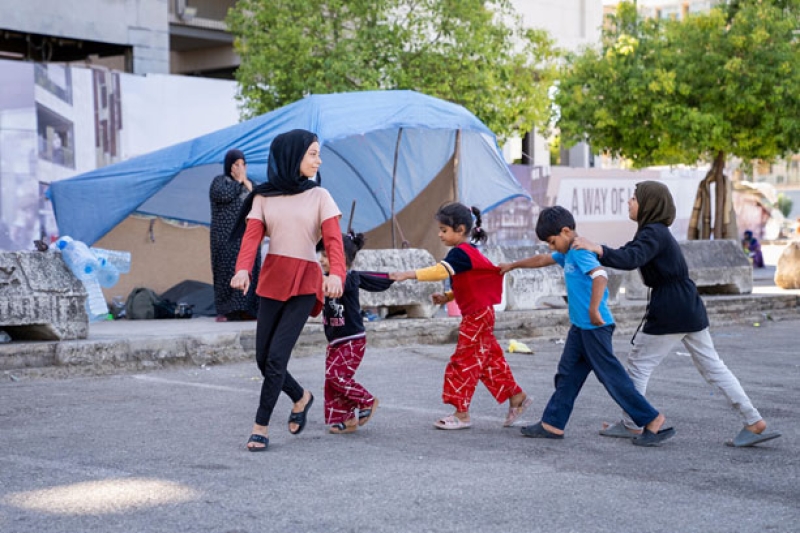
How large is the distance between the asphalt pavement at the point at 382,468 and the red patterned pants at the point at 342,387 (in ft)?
0.53

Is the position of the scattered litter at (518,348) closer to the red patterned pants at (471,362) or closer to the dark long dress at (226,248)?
the dark long dress at (226,248)

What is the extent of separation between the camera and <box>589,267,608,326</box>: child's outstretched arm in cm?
614

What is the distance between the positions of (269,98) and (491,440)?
17.1m

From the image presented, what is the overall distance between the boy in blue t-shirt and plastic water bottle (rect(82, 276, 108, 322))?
25.6 feet

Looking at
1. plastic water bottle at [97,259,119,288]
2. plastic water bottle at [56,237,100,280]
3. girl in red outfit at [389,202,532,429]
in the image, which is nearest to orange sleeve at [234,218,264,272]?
girl in red outfit at [389,202,532,429]

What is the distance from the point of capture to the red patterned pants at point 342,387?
6605mm

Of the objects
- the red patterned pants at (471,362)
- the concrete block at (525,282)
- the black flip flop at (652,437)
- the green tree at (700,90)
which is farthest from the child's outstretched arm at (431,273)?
the green tree at (700,90)

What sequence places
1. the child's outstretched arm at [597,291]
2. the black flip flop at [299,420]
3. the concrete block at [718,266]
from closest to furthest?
the child's outstretched arm at [597,291], the black flip flop at [299,420], the concrete block at [718,266]

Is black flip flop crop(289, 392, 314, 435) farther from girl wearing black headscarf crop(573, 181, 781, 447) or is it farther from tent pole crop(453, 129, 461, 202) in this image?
tent pole crop(453, 129, 461, 202)

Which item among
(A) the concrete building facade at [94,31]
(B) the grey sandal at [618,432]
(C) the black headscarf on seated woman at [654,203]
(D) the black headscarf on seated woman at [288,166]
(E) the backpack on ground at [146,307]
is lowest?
(B) the grey sandal at [618,432]

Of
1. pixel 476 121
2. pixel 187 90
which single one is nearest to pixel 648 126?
pixel 187 90

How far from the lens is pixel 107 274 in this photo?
13406mm

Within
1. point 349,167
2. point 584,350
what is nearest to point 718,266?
point 349,167

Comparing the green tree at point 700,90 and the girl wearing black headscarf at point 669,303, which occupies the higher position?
the green tree at point 700,90
